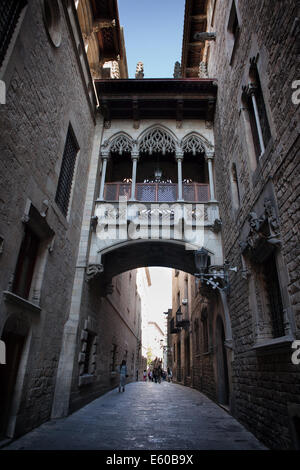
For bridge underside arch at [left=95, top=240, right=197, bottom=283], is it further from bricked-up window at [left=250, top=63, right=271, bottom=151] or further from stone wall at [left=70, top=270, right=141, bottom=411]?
bricked-up window at [left=250, top=63, right=271, bottom=151]

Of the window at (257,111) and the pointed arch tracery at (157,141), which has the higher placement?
the pointed arch tracery at (157,141)

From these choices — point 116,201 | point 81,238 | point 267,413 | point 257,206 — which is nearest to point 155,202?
point 116,201

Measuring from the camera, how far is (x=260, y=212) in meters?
5.30

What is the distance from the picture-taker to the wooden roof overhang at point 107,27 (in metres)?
11.0

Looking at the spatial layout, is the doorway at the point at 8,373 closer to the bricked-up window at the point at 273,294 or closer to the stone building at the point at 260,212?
the stone building at the point at 260,212

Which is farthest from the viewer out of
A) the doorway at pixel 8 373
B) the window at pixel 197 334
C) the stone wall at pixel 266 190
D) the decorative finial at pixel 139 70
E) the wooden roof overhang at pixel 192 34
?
the window at pixel 197 334

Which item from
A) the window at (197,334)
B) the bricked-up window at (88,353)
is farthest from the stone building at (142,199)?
the window at (197,334)

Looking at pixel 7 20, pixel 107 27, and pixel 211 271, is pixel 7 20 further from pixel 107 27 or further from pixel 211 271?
pixel 107 27

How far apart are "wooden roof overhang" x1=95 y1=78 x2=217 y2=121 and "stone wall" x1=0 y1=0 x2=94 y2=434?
231cm

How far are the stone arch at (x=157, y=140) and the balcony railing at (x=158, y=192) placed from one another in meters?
1.55

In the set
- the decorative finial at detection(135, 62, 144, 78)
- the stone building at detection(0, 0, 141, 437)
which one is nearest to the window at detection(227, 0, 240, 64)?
the stone building at detection(0, 0, 141, 437)

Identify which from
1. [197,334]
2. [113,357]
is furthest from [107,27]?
[113,357]

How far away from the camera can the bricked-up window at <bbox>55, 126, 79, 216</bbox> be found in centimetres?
732
